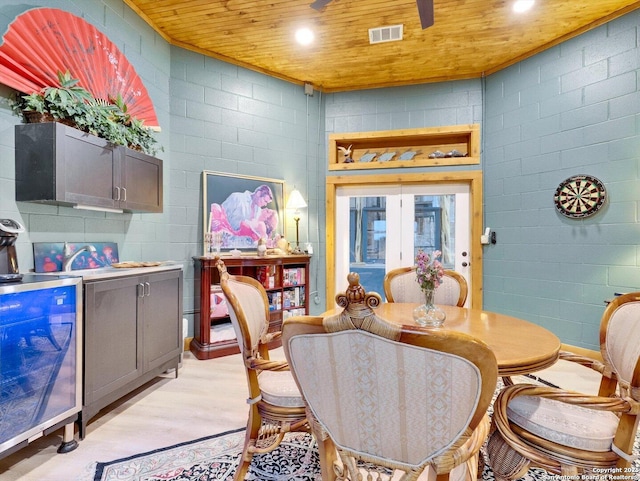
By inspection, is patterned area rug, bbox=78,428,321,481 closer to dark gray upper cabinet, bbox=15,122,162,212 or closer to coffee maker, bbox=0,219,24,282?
coffee maker, bbox=0,219,24,282

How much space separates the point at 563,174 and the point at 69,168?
436cm

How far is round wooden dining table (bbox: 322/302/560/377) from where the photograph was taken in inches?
51.6

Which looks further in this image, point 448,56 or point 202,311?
point 448,56

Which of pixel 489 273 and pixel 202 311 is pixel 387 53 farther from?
pixel 202 311

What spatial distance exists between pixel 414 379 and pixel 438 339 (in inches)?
5.3

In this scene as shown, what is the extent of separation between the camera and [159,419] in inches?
90.6

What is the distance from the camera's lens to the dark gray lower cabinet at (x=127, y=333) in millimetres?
2109

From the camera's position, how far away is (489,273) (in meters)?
4.20

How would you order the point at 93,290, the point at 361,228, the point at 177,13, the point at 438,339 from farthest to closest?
the point at 361,228 < the point at 177,13 < the point at 93,290 < the point at 438,339

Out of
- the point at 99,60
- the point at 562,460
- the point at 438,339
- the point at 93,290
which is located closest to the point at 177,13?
the point at 99,60

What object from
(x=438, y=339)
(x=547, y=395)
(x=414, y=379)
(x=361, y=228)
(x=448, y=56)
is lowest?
(x=547, y=395)

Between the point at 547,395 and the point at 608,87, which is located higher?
the point at 608,87

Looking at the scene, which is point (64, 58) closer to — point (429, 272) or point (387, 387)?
point (429, 272)

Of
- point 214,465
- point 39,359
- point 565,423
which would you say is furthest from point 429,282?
point 39,359
